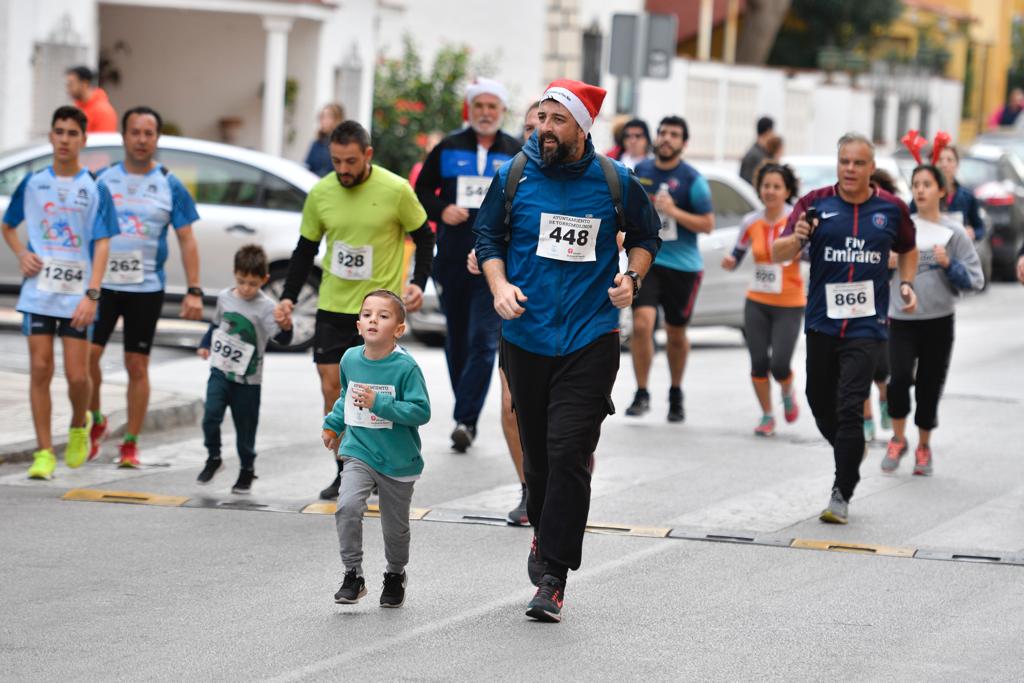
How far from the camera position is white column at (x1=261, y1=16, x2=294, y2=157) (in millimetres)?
24984

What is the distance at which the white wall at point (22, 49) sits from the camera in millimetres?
22703

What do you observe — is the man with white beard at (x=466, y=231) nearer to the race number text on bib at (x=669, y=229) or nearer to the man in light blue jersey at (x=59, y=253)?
the man in light blue jersey at (x=59, y=253)

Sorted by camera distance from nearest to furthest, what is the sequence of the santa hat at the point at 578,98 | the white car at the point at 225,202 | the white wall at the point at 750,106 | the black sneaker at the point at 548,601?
the black sneaker at the point at 548,601 → the santa hat at the point at 578,98 → the white car at the point at 225,202 → the white wall at the point at 750,106

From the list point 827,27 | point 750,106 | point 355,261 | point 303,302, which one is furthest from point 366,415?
point 827,27

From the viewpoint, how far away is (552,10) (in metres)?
35.0

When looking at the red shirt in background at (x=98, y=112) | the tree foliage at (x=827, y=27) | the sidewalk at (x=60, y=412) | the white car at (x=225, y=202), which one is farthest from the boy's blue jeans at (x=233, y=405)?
the tree foliage at (x=827, y=27)

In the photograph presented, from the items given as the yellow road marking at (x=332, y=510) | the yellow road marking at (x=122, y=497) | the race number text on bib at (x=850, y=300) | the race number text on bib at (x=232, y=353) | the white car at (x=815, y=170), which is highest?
the white car at (x=815, y=170)

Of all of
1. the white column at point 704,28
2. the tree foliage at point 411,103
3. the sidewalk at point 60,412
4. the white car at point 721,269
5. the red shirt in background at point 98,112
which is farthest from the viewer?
the white column at point 704,28

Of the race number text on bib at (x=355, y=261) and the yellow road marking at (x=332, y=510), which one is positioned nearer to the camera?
the yellow road marking at (x=332, y=510)

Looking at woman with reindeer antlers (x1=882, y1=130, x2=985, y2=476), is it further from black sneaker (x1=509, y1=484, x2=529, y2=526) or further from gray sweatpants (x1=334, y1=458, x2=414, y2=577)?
gray sweatpants (x1=334, y1=458, x2=414, y2=577)

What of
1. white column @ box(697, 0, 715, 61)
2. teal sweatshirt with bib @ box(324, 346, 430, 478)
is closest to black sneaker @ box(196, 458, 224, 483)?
teal sweatshirt with bib @ box(324, 346, 430, 478)

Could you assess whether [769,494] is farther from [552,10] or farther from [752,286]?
[552,10]

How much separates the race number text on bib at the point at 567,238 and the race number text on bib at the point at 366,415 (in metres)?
0.77

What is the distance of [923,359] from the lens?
440 inches
